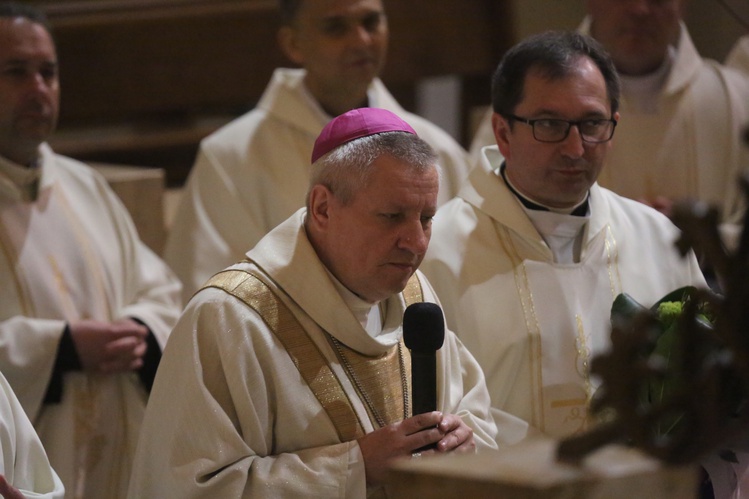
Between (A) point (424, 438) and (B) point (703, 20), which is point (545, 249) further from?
(B) point (703, 20)

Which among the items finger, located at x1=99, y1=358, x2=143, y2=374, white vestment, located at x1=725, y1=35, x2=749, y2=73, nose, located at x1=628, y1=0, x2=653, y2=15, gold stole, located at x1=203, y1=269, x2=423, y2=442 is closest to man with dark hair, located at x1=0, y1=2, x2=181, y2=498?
finger, located at x1=99, y1=358, x2=143, y2=374

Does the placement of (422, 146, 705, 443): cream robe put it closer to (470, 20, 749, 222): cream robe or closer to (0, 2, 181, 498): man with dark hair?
(470, 20, 749, 222): cream robe

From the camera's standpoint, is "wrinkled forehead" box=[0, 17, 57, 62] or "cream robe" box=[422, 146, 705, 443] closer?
"cream robe" box=[422, 146, 705, 443]

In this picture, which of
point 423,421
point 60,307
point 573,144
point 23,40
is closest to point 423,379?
point 423,421

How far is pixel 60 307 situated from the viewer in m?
4.79

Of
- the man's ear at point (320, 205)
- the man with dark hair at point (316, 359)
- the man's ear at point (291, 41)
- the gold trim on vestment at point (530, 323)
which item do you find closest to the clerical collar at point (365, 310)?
the man with dark hair at point (316, 359)

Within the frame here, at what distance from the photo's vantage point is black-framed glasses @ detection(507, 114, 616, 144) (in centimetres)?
400

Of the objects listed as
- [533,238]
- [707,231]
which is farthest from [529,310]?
[707,231]

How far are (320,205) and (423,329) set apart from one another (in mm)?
564

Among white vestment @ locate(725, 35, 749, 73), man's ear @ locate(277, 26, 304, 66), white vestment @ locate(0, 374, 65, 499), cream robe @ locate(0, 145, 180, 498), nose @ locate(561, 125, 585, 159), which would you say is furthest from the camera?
white vestment @ locate(725, 35, 749, 73)

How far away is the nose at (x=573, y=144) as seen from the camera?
3963 millimetres

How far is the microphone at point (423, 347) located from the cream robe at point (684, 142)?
258cm

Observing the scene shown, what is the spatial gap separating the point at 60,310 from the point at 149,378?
1.45ft

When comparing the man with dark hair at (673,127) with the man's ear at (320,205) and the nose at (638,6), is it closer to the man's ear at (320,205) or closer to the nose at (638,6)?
the nose at (638,6)
